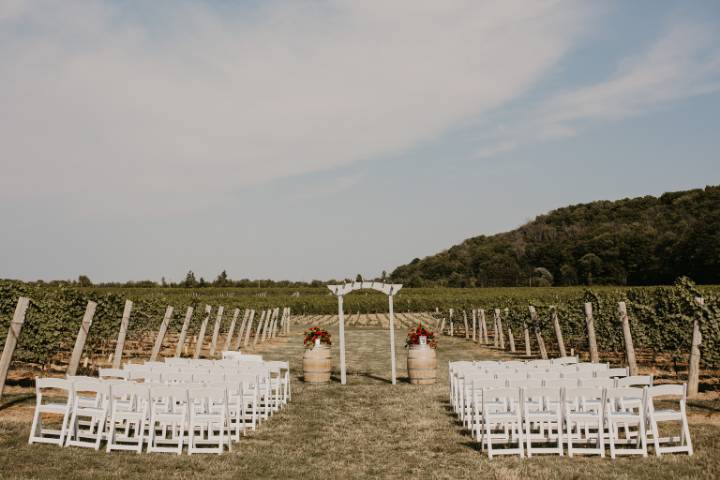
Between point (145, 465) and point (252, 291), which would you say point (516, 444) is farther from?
point (252, 291)

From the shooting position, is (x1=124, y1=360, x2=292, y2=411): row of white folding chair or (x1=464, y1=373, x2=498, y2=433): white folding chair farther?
(x1=124, y1=360, x2=292, y2=411): row of white folding chair

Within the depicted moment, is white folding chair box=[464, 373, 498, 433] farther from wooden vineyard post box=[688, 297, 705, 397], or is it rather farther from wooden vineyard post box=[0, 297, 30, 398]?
wooden vineyard post box=[0, 297, 30, 398]

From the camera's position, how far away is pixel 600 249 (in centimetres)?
8938

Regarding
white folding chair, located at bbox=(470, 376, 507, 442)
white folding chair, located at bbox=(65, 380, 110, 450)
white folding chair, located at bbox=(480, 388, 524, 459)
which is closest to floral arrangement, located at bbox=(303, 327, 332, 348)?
white folding chair, located at bbox=(470, 376, 507, 442)

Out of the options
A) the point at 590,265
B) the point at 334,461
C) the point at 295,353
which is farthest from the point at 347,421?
the point at 590,265

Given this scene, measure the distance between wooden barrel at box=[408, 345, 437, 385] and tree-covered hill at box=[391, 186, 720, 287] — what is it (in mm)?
59056

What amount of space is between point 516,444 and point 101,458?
18.7 feet

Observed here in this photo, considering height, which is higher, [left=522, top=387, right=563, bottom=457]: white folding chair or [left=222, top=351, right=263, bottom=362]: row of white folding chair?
[left=222, top=351, right=263, bottom=362]: row of white folding chair

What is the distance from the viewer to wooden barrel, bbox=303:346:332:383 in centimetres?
1733

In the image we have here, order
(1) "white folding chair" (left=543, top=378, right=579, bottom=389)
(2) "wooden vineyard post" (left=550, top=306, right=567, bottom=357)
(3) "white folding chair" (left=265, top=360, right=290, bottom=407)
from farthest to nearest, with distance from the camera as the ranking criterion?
(2) "wooden vineyard post" (left=550, top=306, right=567, bottom=357)
(3) "white folding chair" (left=265, top=360, right=290, bottom=407)
(1) "white folding chair" (left=543, top=378, right=579, bottom=389)

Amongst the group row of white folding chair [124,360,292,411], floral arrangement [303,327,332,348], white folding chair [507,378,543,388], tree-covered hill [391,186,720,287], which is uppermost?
tree-covered hill [391,186,720,287]

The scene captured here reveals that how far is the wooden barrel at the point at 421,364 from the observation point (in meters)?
16.5

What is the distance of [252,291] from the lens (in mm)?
84000

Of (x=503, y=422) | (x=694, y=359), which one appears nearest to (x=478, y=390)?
(x=503, y=422)
